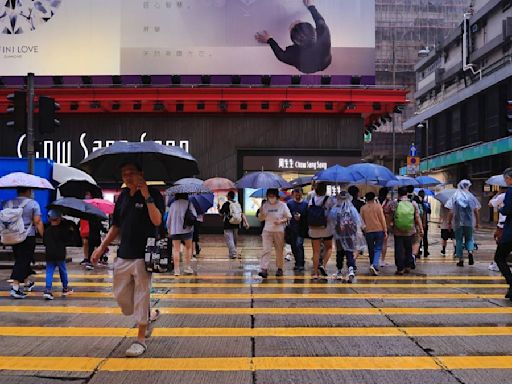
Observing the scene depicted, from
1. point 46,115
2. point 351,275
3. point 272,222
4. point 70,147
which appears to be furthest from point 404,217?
point 70,147

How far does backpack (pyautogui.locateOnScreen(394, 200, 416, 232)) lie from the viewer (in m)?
11.0

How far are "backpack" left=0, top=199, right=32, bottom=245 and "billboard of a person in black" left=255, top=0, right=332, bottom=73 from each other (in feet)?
56.7

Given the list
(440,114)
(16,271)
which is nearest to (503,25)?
(440,114)

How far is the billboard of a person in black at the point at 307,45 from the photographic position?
24.0 metres

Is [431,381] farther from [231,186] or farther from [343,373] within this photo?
[231,186]

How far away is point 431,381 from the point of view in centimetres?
477

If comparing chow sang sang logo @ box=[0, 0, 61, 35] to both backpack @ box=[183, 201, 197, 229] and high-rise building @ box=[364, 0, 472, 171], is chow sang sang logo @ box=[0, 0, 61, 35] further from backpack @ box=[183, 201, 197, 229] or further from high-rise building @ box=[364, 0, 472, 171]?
high-rise building @ box=[364, 0, 472, 171]

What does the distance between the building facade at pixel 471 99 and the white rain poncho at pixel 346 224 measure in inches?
1077

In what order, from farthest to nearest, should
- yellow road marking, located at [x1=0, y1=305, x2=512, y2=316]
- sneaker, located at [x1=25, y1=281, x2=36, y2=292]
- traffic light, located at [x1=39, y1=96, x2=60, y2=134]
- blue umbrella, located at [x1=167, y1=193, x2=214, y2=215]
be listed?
blue umbrella, located at [x1=167, y1=193, x2=214, y2=215] → traffic light, located at [x1=39, y1=96, x2=60, y2=134] → sneaker, located at [x1=25, y1=281, x2=36, y2=292] → yellow road marking, located at [x1=0, y1=305, x2=512, y2=316]

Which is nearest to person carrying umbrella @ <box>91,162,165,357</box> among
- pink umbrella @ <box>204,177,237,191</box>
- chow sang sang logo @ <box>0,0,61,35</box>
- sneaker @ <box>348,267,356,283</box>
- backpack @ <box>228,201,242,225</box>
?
sneaker @ <box>348,267,356,283</box>

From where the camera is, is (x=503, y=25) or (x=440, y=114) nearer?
(x=503, y=25)

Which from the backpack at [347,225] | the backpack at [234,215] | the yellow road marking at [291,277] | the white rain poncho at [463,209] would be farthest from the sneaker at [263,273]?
the white rain poncho at [463,209]

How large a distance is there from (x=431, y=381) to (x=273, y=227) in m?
5.99

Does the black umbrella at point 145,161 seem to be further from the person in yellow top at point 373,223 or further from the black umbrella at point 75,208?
the person in yellow top at point 373,223
